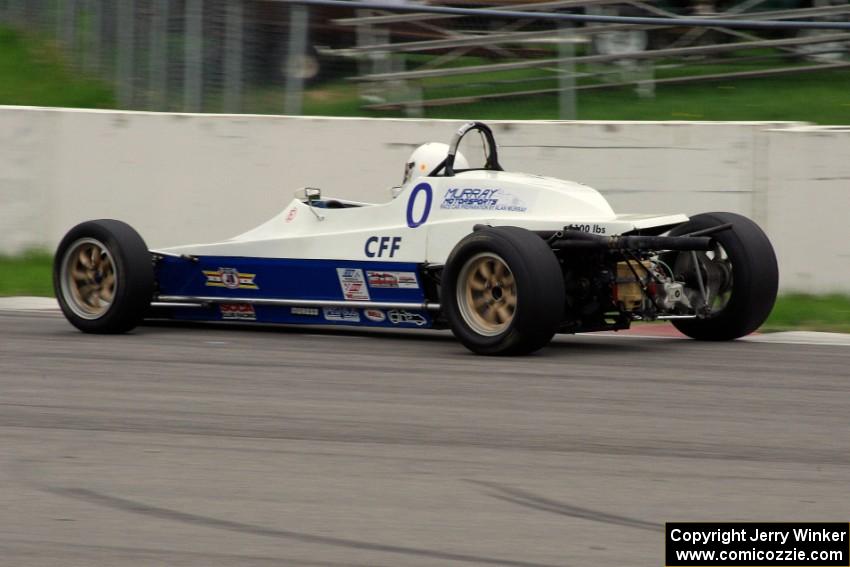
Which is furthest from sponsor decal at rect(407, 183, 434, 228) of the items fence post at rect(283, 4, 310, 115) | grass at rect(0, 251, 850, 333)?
fence post at rect(283, 4, 310, 115)

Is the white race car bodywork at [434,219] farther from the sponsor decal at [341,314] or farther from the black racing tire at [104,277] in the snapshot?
the black racing tire at [104,277]

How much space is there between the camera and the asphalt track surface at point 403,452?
5.05 metres

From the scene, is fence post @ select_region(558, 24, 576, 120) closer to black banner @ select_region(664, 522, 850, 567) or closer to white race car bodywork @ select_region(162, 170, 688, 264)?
white race car bodywork @ select_region(162, 170, 688, 264)

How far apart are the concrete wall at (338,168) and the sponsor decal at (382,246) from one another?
10.6 ft

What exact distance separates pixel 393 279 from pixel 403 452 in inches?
143

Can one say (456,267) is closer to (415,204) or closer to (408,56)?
(415,204)

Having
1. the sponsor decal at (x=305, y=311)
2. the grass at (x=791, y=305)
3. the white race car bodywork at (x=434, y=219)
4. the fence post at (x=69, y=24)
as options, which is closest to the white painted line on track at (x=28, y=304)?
the grass at (x=791, y=305)

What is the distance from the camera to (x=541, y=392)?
779 centimetres

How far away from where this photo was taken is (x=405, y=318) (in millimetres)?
9945

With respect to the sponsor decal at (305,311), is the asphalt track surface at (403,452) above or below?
below

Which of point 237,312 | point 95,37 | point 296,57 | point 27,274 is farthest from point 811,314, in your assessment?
point 95,37

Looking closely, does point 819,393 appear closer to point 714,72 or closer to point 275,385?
point 275,385

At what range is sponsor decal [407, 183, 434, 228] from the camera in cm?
990

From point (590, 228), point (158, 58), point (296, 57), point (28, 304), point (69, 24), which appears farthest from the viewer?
point (69, 24)
